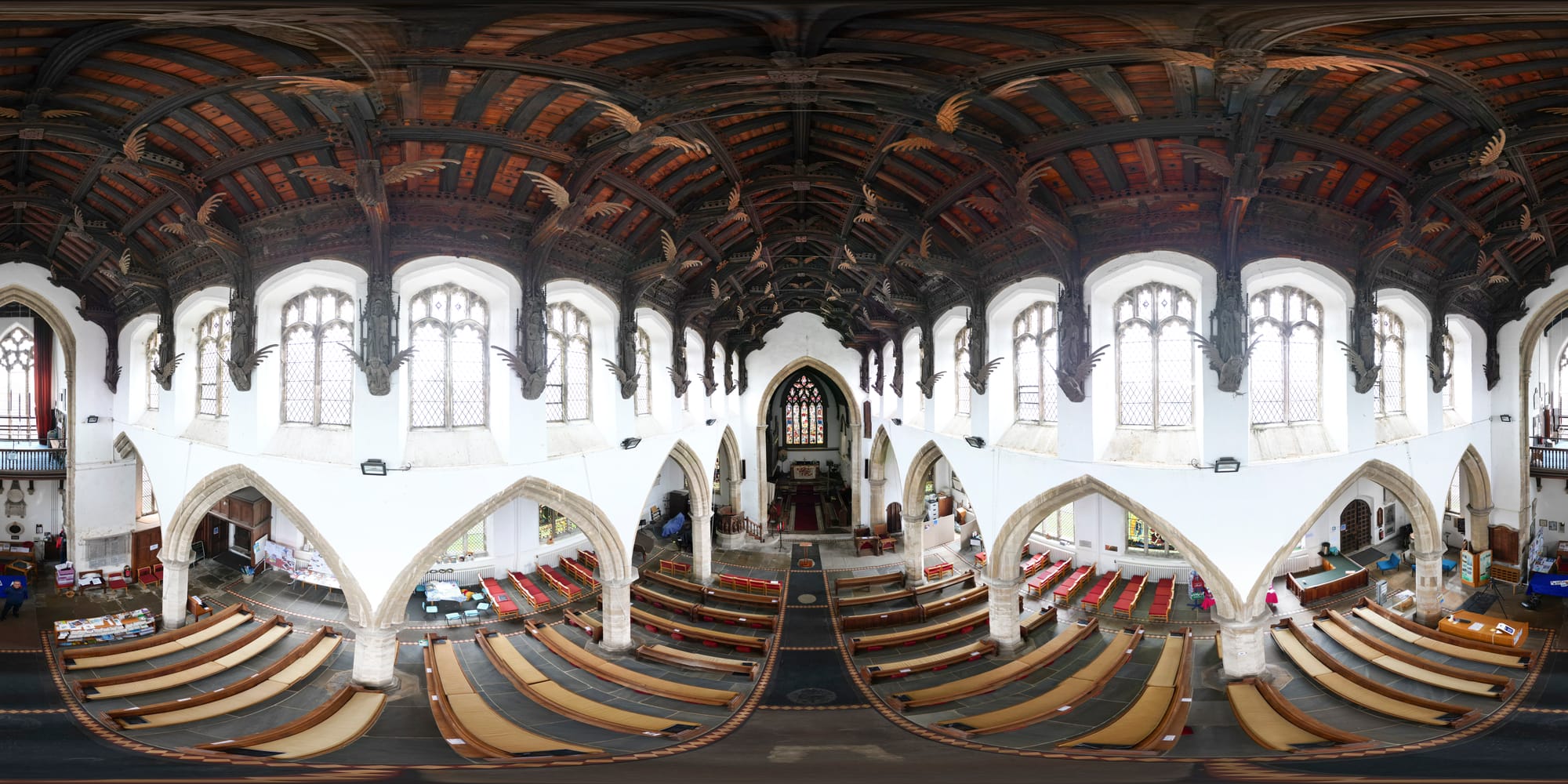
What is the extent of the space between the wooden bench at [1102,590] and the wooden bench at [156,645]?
16.9 meters

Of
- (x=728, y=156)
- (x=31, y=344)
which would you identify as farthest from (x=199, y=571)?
(x=728, y=156)

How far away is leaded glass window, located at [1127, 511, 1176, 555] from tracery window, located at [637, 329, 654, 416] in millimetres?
11660

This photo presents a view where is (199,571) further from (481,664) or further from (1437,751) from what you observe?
(1437,751)

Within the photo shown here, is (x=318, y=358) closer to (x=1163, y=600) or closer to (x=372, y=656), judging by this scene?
(x=372, y=656)

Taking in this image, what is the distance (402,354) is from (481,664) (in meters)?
5.54

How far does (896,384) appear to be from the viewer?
18453 millimetres

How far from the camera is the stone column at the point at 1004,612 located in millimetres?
12430

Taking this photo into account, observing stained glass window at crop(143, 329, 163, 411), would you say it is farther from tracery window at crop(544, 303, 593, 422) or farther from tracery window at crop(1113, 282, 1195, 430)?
tracery window at crop(1113, 282, 1195, 430)

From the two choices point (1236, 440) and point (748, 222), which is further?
point (748, 222)

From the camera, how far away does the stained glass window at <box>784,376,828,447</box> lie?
28.9 m

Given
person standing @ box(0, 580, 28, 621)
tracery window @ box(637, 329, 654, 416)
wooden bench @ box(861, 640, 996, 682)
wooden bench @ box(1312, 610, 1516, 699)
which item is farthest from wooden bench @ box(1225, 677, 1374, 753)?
person standing @ box(0, 580, 28, 621)

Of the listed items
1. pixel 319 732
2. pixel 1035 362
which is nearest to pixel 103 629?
pixel 319 732

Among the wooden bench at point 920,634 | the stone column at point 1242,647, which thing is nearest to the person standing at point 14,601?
the wooden bench at point 920,634

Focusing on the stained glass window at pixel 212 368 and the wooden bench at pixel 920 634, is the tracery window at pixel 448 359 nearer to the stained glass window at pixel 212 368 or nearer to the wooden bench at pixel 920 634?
the stained glass window at pixel 212 368
